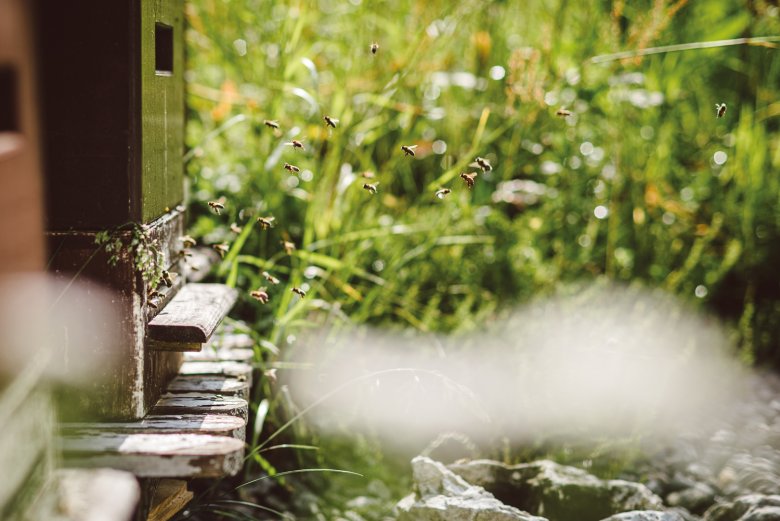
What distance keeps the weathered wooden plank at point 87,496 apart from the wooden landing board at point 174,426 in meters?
0.17

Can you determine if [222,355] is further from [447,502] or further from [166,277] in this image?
[447,502]

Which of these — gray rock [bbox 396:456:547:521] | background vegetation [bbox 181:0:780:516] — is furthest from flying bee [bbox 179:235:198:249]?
gray rock [bbox 396:456:547:521]

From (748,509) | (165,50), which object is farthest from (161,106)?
(748,509)

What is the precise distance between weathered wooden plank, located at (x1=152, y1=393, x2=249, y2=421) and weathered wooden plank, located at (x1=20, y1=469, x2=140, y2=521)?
1.13 ft

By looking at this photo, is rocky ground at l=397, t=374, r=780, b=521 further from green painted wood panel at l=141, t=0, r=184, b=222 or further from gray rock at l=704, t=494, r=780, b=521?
green painted wood panel at l=141, t=0, r=184, b=222

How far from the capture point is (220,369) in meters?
2.41

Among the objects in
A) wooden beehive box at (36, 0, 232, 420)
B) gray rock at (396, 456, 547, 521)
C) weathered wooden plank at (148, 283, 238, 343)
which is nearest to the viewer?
wooden beehive box at (36, 0, 232, 420)

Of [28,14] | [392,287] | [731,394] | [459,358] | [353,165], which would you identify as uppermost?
[28,14]

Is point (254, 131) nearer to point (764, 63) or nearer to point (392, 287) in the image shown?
point (392, 287)

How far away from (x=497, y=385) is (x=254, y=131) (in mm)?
1638

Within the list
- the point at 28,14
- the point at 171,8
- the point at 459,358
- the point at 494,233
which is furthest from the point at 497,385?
the point at 28,14

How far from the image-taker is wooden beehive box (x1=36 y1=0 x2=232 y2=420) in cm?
187

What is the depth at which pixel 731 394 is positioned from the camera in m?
3.42

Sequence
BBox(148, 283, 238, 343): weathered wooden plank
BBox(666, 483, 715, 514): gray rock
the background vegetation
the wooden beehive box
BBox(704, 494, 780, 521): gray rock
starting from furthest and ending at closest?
the background vegetation, BBox(666, 483, 715, 514): gray rock, BBox(704, 494, 780, 521): gray rock, BBox(148, 283, 238, 343): weathered wooden plank, the wooden beehive box
